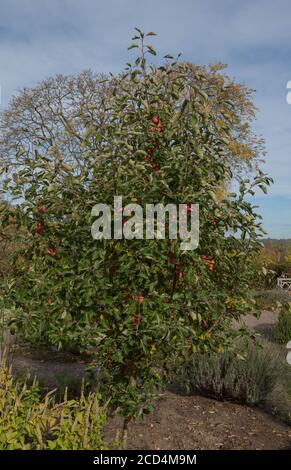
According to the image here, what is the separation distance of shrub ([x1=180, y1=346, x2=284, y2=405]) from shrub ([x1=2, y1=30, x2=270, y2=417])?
5.66 feet

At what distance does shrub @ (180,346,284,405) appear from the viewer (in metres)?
5.77

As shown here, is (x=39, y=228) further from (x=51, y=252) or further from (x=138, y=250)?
(x=138, y=250)

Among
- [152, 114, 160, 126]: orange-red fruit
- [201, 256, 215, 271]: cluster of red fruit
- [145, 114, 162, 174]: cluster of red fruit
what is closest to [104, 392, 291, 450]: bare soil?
[201, 256, 215, 271]: cluster of red fruit

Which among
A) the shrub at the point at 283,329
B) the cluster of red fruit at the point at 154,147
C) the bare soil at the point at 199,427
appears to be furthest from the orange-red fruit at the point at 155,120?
the shrub at the point at 283,329

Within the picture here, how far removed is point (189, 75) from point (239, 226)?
4.10 feet

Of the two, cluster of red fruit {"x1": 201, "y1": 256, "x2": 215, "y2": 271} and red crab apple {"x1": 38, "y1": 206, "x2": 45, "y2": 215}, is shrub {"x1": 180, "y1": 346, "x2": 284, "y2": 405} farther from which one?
red crab apple {"x1": 38, "y1": 206, "x2": 45, "y2": 215}

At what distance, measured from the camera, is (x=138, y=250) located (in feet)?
11.6

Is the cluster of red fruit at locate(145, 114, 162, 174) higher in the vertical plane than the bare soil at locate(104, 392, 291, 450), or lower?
higher

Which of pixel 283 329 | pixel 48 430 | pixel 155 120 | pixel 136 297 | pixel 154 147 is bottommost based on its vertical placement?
pixel 283 329

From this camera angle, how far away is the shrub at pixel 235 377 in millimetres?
5773

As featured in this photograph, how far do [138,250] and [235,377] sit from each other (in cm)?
301

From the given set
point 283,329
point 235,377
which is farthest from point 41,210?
point 283,329

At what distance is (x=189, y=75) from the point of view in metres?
3.69

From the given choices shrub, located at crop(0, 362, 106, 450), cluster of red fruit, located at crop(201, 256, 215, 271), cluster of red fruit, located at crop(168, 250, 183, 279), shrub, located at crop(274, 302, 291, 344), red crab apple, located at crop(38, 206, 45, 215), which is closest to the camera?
shrub, located at crop(0, 362, 106, 450)
